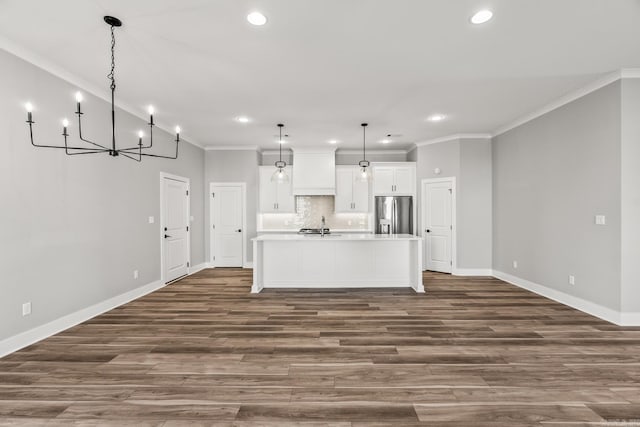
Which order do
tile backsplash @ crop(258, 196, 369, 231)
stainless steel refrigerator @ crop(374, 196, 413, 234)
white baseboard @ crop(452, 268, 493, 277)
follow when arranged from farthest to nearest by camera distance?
tile backsplash @ crop(258, 196, 369, 231), stainless steel refrigerator @ crop(374, 196, 413, 234), white baseboard @ crop(452, 268, 493, 277)

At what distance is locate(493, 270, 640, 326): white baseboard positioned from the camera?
11.7ft

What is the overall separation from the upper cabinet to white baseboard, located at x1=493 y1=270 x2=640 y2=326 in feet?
9.25

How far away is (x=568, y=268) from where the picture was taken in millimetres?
4301

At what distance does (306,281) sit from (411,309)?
1918 mm

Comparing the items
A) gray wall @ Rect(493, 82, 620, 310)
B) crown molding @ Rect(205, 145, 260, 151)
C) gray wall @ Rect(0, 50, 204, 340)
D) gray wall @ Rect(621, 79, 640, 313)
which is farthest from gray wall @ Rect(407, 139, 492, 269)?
gray wall @ Rect(0, 50, 204, 340)

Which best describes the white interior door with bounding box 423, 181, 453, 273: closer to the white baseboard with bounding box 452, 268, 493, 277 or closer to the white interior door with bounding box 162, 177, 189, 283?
the white baseboard with bounding box 452, 268, 493, 277

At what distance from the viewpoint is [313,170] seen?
7445 mm

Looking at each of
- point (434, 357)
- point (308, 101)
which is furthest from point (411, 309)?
point (308, 101)

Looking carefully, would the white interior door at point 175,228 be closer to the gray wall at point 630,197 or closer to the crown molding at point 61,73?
the crown molding at point 61,73

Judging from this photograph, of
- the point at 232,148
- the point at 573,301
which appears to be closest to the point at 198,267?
the point at 232,148

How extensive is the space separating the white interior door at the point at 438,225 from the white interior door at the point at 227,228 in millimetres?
4368

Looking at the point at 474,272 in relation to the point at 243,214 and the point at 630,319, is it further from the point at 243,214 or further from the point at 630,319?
the point at 243,214

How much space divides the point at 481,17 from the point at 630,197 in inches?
115

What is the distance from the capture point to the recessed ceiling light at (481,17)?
243 centimetres
